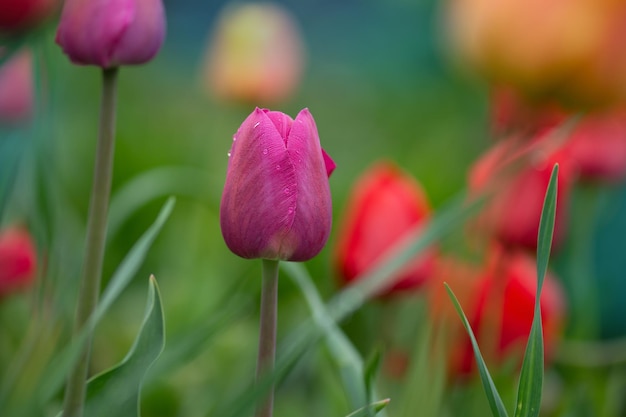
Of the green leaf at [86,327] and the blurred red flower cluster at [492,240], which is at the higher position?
the green leaf at [86,327]

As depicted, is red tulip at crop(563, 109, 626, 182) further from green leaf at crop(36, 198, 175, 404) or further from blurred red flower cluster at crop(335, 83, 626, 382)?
green leaf at crop(36, 198, 175, 404)

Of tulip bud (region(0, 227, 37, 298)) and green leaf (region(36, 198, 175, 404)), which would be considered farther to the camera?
tulip bud (region(0, 227, 37, 298))

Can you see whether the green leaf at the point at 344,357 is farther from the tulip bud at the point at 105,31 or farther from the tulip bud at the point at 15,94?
the tulip bud at the point at 15,94

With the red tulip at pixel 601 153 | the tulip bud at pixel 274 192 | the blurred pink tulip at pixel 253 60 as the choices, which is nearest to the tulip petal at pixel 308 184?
the tulip bud at pixel 274 192

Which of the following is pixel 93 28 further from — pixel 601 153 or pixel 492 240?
pixel 601 153

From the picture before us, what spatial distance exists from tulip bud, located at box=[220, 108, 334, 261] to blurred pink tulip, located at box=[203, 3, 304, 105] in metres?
0.81

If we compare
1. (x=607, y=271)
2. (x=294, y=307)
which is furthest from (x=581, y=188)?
(x=294, y=307)

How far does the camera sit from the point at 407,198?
2.29ft

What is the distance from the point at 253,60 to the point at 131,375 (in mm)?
843

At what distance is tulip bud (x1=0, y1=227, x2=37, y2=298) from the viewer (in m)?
0.60

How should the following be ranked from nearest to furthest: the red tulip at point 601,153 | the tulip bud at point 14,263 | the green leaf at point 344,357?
the green leaf at point 344,357 < the tulip bud at point 14,263 < the red tulip at point 601,153

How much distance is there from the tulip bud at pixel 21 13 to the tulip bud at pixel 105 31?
16 centimetres

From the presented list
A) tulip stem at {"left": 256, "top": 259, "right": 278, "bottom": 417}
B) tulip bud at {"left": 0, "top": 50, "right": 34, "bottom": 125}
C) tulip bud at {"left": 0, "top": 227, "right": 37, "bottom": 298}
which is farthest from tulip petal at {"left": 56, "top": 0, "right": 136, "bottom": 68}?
tulip bud at {"left": 0, "top": 50, "right": 34, "bottom": 125}

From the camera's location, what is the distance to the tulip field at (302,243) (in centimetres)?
36
